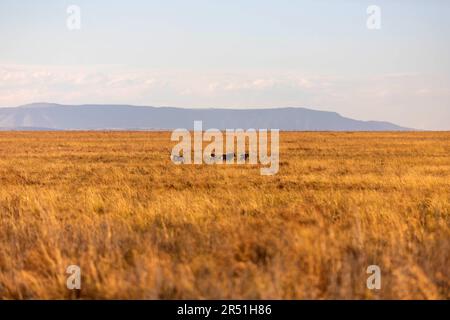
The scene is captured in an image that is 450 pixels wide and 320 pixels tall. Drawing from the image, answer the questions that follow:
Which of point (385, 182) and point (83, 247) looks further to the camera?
point (385, 182)

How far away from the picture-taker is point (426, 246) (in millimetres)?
7062

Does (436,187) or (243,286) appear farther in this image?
(436,187)

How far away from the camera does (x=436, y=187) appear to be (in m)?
19.3

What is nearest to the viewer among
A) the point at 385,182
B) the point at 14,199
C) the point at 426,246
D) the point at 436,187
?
the point at 426,246

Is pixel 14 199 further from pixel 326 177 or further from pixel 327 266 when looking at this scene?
pixel 326 177

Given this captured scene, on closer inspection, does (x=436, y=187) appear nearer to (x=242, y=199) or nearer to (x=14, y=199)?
(x=242, y=199)

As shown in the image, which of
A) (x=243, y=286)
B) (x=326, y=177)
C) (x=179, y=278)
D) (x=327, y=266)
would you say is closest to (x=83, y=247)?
(x=179, y=278)

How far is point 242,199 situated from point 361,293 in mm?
8646
